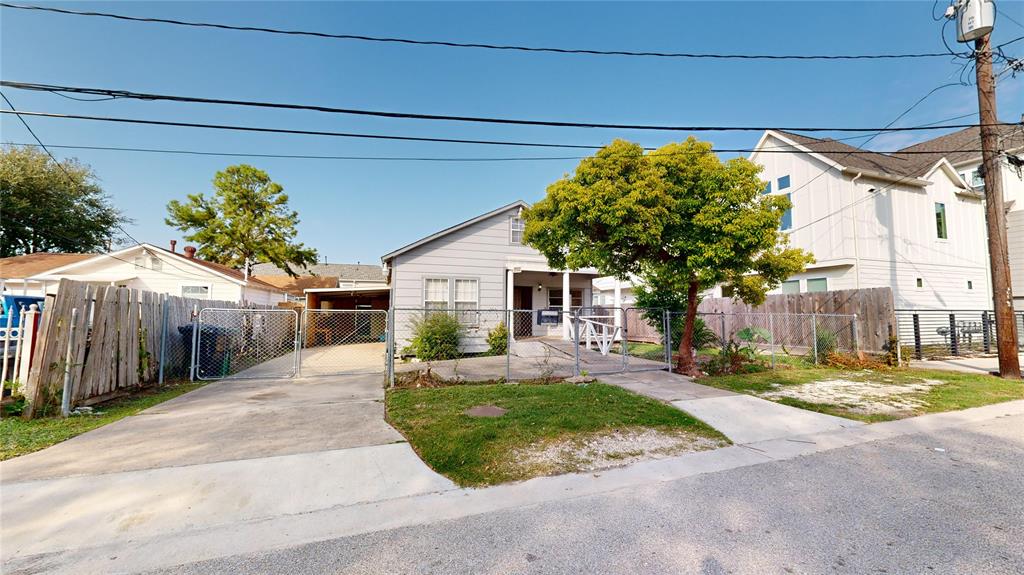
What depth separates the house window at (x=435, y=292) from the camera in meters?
12.7

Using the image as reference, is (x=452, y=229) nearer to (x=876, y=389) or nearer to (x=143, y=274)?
(x=876, y=389)

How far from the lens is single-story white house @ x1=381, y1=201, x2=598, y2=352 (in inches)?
493

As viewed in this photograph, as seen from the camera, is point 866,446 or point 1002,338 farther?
point 1002,338

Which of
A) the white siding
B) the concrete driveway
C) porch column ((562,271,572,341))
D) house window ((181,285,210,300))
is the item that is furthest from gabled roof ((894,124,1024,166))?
house window ((181,285,210,300))

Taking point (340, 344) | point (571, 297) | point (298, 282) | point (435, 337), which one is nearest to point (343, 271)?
point (298, 282)

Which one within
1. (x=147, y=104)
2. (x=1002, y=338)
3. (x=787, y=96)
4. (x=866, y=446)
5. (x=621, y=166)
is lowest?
(x=866, y=446)

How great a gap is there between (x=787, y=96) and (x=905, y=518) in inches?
450

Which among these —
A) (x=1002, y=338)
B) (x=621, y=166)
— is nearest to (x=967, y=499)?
(x=621, y=166)

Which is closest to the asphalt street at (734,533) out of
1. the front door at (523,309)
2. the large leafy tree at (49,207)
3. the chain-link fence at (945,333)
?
the front door at (523,309)

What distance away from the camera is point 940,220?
16.6 m

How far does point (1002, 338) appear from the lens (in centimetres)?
894

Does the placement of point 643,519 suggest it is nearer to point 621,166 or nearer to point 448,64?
point 621,166

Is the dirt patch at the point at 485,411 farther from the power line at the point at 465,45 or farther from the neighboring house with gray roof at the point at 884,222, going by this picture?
the neighboring house with gray roof at the point at 884,222

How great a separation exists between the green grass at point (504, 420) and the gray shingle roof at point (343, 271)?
1093 inches
